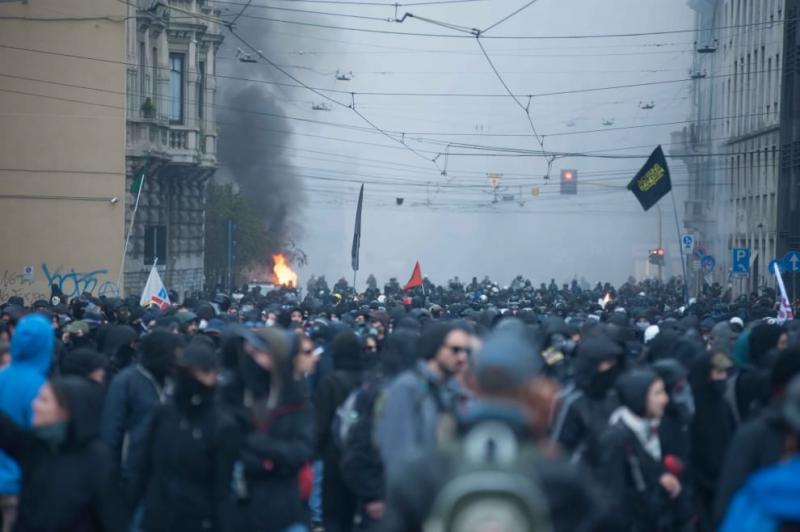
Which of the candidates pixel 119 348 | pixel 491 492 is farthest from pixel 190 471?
pixel 119 348

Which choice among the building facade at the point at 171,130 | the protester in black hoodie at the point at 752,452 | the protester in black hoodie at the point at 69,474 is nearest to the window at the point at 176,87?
the building facade at the point at 171,130


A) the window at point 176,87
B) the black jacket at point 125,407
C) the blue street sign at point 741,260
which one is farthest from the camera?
the window at point 176,87

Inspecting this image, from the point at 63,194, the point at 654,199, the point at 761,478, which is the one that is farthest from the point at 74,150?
the point at 761,478

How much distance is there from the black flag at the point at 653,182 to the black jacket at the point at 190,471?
2389 centimetres

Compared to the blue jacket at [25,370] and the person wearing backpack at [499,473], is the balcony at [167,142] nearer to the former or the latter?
the blue jacket at [25,370]

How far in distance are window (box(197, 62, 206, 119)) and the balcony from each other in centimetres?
Result: 77

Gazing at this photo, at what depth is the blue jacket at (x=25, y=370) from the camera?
24.4ft

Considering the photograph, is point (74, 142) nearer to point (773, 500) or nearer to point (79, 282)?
point (79, 282)

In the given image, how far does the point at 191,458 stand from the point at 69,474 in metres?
0.73

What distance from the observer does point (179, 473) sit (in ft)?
22.4

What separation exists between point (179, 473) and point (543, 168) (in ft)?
265

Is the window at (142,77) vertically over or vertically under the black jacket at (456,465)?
over

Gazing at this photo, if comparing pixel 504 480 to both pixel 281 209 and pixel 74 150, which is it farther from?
pixel 281 209

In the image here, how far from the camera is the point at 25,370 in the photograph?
25.1 ft
